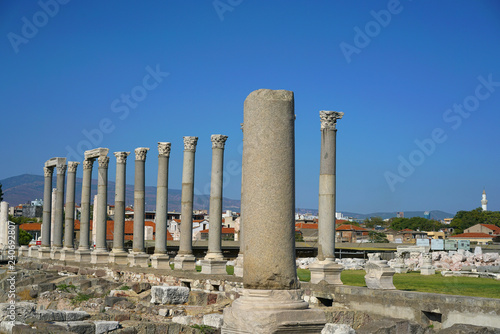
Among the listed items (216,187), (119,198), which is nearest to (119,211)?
(119,198)

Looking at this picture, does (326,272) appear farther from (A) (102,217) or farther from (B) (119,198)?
(A) (102,217)

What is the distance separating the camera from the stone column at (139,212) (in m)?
32.1

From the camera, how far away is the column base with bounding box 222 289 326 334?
29.5 ft

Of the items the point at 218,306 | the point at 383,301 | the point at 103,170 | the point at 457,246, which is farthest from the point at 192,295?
the point at 457,246

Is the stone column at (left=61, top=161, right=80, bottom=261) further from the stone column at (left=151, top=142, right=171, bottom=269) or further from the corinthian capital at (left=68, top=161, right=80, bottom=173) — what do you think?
the stone column at (left=151, top=142, right=171, bottom=269)

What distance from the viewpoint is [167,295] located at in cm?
1989

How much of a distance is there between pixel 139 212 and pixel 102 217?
3999 mm

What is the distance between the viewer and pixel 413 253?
36438 mm

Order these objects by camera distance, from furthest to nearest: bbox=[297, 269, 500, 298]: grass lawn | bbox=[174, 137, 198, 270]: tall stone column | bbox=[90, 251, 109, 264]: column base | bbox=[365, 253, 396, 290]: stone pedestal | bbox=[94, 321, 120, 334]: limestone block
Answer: bbox=[90, 251, 109, 264]: column base < bbox=[174, 137, 198, 270]: tall stone column < bbox=[297, 269, 500, 298]: grass lawn < bbox=[365, 253, 396, 290]: stone pedestal < bbox=[94, 321, 120, 334]: limestone block

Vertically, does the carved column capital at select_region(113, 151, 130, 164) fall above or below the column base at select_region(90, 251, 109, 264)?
above

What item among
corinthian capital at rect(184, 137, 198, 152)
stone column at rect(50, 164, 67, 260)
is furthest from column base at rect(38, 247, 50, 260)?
corinthian capital at rect(184, 137, 198, 152)

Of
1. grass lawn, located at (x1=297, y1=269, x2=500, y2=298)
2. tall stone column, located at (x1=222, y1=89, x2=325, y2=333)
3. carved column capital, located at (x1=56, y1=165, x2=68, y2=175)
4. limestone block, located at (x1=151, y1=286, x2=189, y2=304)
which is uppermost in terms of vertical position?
carved column capital, located at (x1=56, y1=165, x2=68, y2=175)

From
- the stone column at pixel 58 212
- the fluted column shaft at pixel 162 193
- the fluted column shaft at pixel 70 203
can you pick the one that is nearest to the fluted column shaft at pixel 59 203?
the stone column at pixel 58 212

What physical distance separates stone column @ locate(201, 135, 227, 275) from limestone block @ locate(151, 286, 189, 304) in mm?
5527
